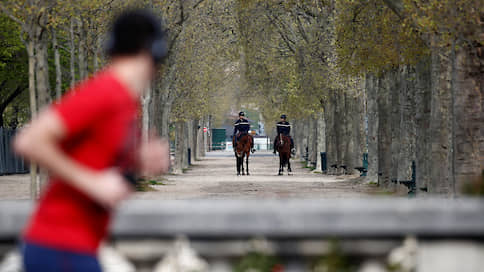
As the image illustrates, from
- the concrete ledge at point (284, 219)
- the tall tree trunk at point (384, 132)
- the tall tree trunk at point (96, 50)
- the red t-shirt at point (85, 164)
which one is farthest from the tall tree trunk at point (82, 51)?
the red t-shirt at point (85, 164)

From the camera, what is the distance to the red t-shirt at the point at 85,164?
3.18 metres

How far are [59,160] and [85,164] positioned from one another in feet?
0.37

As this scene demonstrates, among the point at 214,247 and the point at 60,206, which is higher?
the point at 60,206

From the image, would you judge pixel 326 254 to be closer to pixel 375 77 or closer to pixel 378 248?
pixel 378 248

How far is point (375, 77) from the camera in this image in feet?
108

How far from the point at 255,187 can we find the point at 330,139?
15.5 metres

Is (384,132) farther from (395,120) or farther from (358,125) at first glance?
(358,125)

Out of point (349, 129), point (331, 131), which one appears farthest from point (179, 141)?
point (349, 129)

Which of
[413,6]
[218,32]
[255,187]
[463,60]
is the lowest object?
[255,187]

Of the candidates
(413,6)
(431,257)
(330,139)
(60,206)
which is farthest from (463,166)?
(330,139)

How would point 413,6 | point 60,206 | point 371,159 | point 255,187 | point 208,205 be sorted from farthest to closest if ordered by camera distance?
point 371,159 → point 255,187 → point 413,6 → point 208,205 → point 60,206

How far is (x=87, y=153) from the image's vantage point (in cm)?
323

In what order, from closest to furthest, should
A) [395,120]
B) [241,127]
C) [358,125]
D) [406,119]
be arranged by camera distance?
[406,119]
[395,120]
[358,125]
[241,127]

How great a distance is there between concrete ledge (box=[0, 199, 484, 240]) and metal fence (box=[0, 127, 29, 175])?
42.2m
